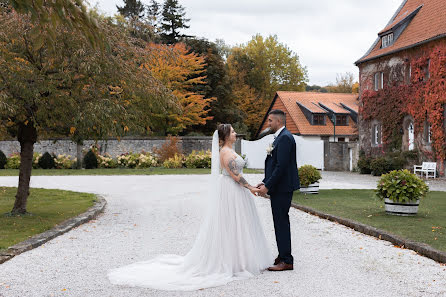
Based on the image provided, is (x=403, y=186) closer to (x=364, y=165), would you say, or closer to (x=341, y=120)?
(x=364, y=165)

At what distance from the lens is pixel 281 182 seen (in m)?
6.02

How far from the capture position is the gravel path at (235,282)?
5.17m

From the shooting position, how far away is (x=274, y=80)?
57.9m

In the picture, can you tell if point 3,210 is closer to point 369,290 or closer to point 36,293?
point 36,293

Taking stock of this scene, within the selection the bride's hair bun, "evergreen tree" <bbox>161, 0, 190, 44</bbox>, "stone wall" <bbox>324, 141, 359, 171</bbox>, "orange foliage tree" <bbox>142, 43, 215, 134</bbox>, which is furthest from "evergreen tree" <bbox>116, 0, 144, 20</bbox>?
the bride's hair bun

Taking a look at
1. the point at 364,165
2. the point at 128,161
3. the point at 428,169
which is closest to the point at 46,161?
the point at 128,161

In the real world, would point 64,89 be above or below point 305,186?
above

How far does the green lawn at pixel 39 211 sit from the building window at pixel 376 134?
21.5 m

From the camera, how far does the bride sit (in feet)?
18.7

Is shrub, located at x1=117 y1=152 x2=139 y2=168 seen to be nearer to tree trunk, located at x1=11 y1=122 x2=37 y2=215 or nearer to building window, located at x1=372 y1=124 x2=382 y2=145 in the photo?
building window, located at x1=372 y1=124 x2=382 y2=145

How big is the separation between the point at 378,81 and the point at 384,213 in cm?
2185

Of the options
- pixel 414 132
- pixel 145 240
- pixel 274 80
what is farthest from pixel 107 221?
pixel 274 80

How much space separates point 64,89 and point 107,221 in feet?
10.4

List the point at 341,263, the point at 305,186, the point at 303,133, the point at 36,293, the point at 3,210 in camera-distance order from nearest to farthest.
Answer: the point at 36,293
the point at 341,263
the point at 3,210
the point at 305,186
the point at 303,133
